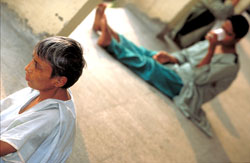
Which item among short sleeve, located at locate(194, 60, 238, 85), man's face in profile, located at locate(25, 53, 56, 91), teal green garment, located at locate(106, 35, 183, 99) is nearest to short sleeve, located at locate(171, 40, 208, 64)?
short sleeve, located at locate(194, 60, 238, 85)

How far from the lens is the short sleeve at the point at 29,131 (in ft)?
3.98

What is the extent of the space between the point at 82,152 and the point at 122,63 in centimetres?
150

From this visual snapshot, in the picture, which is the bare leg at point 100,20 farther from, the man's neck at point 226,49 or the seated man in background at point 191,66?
the man's neck at point 226,49

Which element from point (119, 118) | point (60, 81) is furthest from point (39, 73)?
point (119, 118)

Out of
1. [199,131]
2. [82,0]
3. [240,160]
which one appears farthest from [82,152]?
[240,160]

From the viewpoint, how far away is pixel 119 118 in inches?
96.5

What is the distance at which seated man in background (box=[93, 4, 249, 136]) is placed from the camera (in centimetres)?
293

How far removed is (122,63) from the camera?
3150 mm

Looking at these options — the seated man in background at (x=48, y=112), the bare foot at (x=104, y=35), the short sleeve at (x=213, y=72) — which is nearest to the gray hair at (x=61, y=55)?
the seated man in background at (x=48, y=112)

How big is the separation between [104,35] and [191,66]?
1246 mm

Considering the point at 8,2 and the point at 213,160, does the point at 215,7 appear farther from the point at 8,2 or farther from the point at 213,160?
the point at 8,2

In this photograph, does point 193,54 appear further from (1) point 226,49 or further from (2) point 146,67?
(2) point 146,67

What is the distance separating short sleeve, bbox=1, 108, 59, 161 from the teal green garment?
181 centimetres

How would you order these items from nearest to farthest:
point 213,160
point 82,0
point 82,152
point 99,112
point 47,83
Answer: point 47,83 → point 82,152 → point 82,0 → point 99,112 → point 213,160
